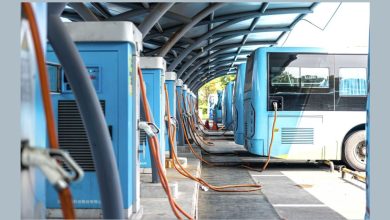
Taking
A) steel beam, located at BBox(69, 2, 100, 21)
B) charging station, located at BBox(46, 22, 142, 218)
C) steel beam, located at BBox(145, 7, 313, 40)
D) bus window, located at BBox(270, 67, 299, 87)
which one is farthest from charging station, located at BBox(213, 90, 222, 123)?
charging station, located at BBox(46, 22, 142, 218)

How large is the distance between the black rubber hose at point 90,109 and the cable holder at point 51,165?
91 cm

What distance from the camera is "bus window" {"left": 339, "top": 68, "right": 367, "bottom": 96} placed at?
35.2ft

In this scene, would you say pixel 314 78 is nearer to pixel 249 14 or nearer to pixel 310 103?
pixel 310 103

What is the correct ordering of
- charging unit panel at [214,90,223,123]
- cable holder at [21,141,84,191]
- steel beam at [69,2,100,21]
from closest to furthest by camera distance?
cable holder at [21,141,84,191], steel beam at [69,2,100,21], charging unit panel at [214,90,223,123]

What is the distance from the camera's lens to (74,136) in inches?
188

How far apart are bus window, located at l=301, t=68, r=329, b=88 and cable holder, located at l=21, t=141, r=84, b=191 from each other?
9.15 meters

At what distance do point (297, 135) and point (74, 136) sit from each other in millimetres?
6845

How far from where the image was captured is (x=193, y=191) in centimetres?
720

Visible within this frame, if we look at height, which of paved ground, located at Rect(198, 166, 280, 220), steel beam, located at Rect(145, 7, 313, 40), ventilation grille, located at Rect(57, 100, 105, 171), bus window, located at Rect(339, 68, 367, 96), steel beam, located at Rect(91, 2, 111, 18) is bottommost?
paved ground, located at Rect(198, 166, 280, 220)

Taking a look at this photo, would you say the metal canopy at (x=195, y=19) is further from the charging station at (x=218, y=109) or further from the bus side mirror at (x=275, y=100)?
the charging station at (x=218, y=109)

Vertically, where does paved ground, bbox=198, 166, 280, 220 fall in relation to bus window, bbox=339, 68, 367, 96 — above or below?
below

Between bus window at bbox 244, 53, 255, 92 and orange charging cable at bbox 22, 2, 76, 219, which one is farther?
bus window at bbox 244, 53, 255, 92

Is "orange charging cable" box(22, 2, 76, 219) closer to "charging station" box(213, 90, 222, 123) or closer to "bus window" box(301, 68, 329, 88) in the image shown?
"bus window" box(301, 68, 329, 88)

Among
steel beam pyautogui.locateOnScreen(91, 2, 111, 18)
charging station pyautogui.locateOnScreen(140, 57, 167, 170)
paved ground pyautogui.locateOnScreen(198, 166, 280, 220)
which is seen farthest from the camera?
steel beam pyautogui.locateOnScreen(91, 2, 111, 18)
